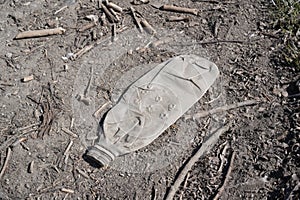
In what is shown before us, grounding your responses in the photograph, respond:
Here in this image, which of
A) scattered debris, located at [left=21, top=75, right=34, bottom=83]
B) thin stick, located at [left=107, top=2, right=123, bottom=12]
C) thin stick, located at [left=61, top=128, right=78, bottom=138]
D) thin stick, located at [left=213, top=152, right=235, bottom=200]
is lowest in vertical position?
thin stick, located at [left=213, top=152, right=235, bottom=200]

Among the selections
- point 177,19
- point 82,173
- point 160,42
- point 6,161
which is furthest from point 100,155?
point 177,19

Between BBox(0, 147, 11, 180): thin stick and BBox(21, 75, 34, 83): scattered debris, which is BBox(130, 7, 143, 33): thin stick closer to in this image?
BBox(21, 75, 34, 83): scattered debris

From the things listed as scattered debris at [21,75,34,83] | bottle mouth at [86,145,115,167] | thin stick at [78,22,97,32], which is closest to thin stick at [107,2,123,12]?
thin stick at [78,22,97,32]

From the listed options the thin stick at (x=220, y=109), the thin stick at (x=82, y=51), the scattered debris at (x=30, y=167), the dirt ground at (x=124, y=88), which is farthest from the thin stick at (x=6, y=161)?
the thin stick at (x=220, y=109)

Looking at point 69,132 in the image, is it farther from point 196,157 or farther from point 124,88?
point 196,157

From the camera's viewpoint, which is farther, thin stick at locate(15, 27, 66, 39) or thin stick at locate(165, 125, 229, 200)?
thin stick at locate(15, 27, 66, 39)

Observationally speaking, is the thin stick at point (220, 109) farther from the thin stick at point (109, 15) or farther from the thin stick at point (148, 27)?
the thin stick at point (109, 15)

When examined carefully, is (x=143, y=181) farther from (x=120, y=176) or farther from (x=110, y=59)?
(x=110, y=59)

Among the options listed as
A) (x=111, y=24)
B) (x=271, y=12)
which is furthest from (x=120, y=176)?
(x=271, y=12)
